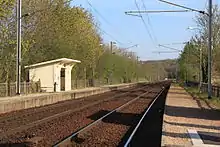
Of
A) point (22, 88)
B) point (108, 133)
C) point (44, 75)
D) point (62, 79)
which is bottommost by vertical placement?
point (108, 133)

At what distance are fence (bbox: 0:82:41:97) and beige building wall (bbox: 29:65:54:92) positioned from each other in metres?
1.75

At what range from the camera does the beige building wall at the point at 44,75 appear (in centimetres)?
4884

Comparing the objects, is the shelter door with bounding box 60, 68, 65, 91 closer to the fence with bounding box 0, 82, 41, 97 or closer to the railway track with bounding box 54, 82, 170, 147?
the fence with bounding box 0, 82, 41, 97

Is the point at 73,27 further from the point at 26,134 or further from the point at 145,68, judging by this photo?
the point at 145,68

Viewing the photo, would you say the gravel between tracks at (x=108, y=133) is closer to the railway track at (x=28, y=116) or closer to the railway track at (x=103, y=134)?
the railway track at (x=103, y=134)

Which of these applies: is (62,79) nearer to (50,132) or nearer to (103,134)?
(50,132)

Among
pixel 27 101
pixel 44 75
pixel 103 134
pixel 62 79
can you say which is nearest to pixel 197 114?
pixel 103 134

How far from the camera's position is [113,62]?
316 ft

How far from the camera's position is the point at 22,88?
1660 inches

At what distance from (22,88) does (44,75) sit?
7.56m

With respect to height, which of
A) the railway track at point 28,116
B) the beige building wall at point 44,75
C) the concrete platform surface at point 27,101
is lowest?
the railway track at point 28,116

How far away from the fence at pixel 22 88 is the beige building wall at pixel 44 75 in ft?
5.73

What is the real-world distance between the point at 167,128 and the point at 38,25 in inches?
1386

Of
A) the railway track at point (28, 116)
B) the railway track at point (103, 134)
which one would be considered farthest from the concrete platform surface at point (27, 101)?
the railway track at point (103, 134)
